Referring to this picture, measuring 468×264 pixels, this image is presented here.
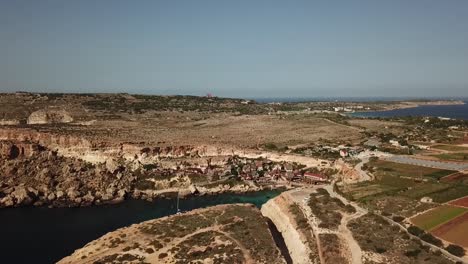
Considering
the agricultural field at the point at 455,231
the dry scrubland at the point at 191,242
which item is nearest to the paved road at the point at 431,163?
the agricultural field at the point at 455,231

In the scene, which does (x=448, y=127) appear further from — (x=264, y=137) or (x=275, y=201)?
(x=275, y=201)

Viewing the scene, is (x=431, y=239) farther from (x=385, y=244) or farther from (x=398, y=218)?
(x=398, y=218)

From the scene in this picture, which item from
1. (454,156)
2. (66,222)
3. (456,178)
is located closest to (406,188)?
(456,178)

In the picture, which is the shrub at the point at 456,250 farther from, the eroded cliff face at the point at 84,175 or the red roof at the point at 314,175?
the eroded cliff face at the point at 84,175

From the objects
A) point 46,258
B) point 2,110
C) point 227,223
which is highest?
point 2,110

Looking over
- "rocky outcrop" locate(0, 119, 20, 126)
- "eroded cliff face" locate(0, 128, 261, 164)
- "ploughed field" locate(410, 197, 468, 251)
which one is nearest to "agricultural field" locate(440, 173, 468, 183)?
"ploughed field" locate(410, 197, 468, 251)

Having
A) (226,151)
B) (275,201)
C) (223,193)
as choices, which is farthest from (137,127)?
(275,201)
